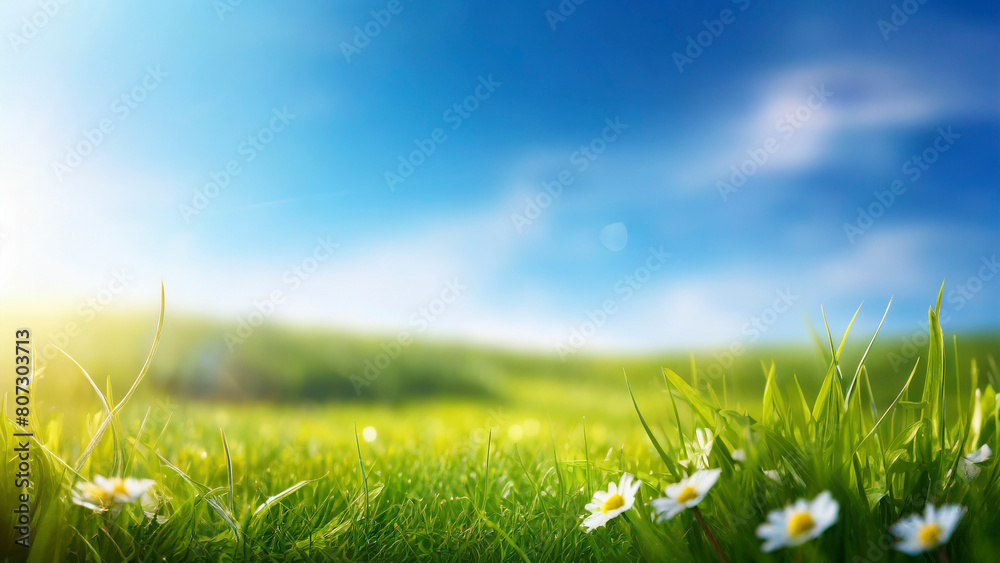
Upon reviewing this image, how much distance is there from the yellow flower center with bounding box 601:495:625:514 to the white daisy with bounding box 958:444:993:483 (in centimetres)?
87

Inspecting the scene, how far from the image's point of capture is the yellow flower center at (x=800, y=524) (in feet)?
3.93

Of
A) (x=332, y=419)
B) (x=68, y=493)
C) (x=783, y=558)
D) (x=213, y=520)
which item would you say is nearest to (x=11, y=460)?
(x=68, y=493)

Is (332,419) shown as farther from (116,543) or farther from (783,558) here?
(783,558)

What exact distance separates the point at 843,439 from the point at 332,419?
17.4 ft

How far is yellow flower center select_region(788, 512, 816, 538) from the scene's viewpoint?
3.93 feet

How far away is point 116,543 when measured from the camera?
162 centimetres

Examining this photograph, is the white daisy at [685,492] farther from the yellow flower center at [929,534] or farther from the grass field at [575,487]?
the yellow flower center at [929,534]

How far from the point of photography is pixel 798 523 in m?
1.21

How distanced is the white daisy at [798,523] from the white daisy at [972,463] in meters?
0.65

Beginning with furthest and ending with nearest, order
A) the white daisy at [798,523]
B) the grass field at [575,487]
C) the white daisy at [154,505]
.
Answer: the white daisy at [154,505]
the grass field at [575,487]
the white daisy at [798,523]

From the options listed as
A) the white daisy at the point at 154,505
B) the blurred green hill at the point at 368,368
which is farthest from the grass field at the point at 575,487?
the blurred green hill at the point at 368,368

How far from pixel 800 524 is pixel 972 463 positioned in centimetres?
74

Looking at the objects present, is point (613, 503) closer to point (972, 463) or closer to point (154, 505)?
point (972, 463)

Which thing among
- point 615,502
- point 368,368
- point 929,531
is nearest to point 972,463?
point 929,531
